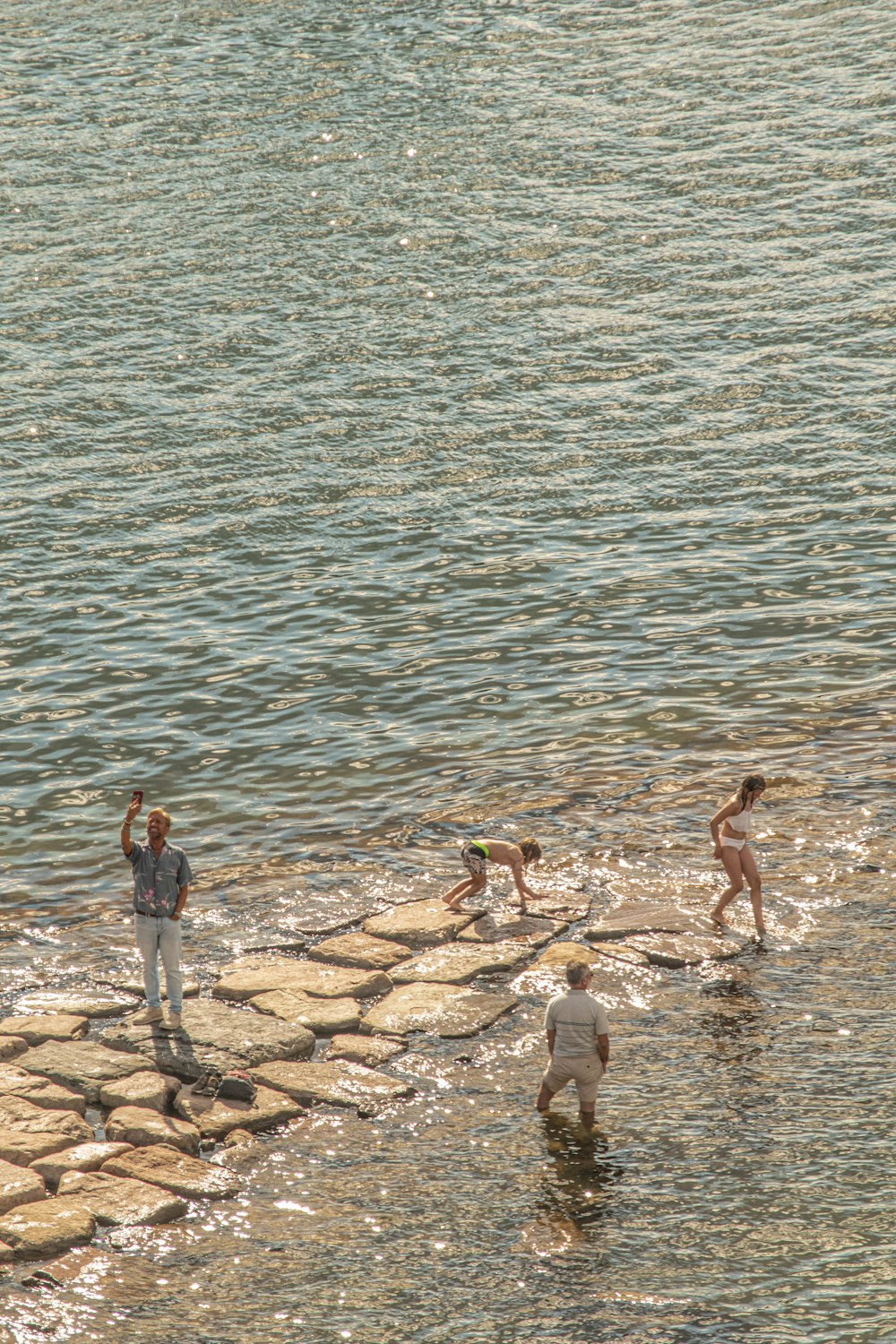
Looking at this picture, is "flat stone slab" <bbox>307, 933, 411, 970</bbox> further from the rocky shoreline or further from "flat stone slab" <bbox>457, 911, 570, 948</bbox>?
"flat stone slab" <bbox>457, 911, 570, 948</bbox>

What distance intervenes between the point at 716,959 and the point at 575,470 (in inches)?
808

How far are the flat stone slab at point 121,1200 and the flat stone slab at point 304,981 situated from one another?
14.5 ft

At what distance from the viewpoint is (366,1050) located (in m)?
18.1

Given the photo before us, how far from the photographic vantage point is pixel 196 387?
139 feet

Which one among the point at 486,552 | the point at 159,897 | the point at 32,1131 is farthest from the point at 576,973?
the point at 486,552

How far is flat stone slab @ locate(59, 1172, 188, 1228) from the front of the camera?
14789mm

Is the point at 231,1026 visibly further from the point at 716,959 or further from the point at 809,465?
the point at 809,465

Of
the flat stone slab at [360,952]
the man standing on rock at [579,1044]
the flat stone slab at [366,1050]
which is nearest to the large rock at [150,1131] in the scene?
the flat stone slab at [366,1050]

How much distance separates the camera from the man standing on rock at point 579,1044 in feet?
52.7

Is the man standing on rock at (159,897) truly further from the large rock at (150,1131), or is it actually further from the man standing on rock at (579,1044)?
the man standing on rock at (579,1044)

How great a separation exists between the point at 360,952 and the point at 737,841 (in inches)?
220

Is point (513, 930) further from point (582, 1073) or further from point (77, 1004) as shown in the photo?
point (77, 1004)

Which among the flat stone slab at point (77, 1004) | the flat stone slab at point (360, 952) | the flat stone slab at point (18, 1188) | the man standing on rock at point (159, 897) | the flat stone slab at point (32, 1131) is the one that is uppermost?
the man standing on rock at point (159, 897)

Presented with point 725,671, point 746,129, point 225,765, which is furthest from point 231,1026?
point 746,129
